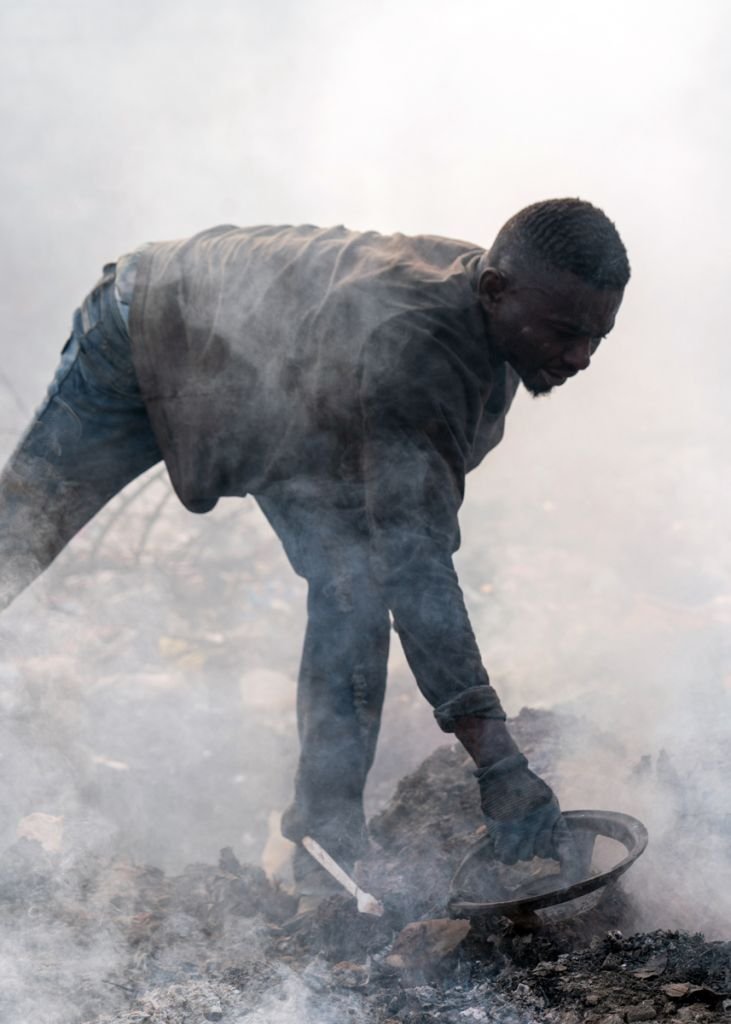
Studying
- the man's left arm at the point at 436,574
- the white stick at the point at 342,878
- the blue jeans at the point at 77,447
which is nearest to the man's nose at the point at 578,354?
the man's left arm at the point at 436,574

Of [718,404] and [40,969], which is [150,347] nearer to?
[40,969]

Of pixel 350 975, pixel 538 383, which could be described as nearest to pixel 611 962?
pixel 350 975

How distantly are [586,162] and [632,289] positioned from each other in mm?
1131

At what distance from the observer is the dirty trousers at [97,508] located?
Result: 2.73 m

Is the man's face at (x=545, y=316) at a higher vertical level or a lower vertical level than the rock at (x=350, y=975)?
higher

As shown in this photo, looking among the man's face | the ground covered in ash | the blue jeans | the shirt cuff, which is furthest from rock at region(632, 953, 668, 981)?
the blue jeans

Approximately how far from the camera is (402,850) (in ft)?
9.53

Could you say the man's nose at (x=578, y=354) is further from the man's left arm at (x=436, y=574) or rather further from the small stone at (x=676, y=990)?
the small stone at (x=676, y=990)

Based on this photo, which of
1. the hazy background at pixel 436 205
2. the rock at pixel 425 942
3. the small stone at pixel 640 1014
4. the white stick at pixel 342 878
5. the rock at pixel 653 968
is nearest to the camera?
the small stone at pixel 640 1014

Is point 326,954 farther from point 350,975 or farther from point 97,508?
point 97,508

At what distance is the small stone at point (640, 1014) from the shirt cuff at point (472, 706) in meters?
0.61

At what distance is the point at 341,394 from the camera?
2.29 metres

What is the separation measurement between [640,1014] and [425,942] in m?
0.60

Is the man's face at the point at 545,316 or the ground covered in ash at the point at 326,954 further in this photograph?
the man's face at the point at 545,316
